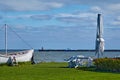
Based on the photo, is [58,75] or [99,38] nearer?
[58,75]

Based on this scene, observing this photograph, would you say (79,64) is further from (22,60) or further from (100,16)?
(22,60)

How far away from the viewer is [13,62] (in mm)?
44094

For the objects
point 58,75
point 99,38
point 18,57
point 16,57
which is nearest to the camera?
point 58,75

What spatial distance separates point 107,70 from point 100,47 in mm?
→ 2949

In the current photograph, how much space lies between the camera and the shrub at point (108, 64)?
1215 inches

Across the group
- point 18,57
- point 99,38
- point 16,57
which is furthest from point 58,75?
point 18,57

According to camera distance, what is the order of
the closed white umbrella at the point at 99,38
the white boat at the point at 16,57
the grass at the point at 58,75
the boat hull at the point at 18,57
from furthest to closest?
the boat hull at the point at 18,57, the white boat at the point at 16,57, the closed white umbrella at the point at 99,38, the grass at the point at 58,75

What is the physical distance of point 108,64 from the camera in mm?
31703

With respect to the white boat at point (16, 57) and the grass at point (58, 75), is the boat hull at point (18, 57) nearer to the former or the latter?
the white boat at point (16, 57)

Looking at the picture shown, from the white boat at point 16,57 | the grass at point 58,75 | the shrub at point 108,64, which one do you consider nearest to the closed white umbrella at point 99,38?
the shrub at point 108,64

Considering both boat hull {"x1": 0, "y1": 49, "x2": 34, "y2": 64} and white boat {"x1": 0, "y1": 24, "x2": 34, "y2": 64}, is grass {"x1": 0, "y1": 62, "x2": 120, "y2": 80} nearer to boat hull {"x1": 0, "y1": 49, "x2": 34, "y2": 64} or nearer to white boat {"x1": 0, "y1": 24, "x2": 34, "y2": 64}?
white boat {"x1": 0, "y1": 24, "x2": 34, "y2": 64}

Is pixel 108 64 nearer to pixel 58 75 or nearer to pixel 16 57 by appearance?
pixel 58 75

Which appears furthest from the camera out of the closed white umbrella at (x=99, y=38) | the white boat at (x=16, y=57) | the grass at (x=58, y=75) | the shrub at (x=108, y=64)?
the white boat at (x=16, y=57)

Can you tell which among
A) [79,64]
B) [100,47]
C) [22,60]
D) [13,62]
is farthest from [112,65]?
[22,60]
